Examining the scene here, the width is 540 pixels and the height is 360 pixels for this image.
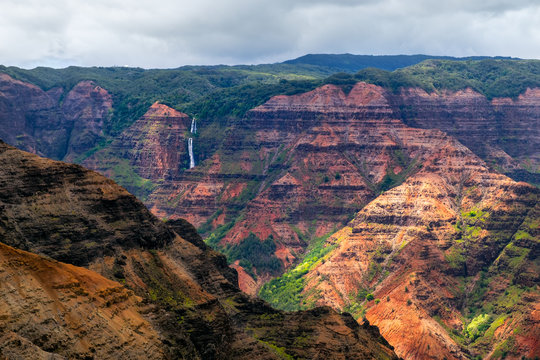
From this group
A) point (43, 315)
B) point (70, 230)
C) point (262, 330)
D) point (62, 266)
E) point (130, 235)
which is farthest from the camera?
point (262, 330)

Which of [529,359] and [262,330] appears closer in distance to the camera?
[262,330]

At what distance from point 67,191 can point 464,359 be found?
102m

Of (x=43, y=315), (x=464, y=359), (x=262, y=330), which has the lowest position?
(x=464, y=359)

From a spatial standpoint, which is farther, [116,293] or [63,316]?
[116,293]

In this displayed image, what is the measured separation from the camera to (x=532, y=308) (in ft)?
654

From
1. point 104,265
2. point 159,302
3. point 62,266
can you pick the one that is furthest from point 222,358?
point 62,266

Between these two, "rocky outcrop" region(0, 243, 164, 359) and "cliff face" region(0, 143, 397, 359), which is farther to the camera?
"cliff face" region(0, 143, 397, 359)

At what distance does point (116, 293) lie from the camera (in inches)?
4397

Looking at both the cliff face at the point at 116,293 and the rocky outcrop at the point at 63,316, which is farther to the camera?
the cliff face at the point at 116,293

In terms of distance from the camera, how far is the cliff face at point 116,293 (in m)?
95.4

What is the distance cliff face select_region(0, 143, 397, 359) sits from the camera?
95.4m

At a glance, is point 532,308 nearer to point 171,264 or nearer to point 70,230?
point 171,264

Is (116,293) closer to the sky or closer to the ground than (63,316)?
closer to the ground

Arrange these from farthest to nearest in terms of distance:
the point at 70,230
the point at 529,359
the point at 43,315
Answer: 1. the point at 529,359
2. the point at 70,230
3. the point at 43,315
